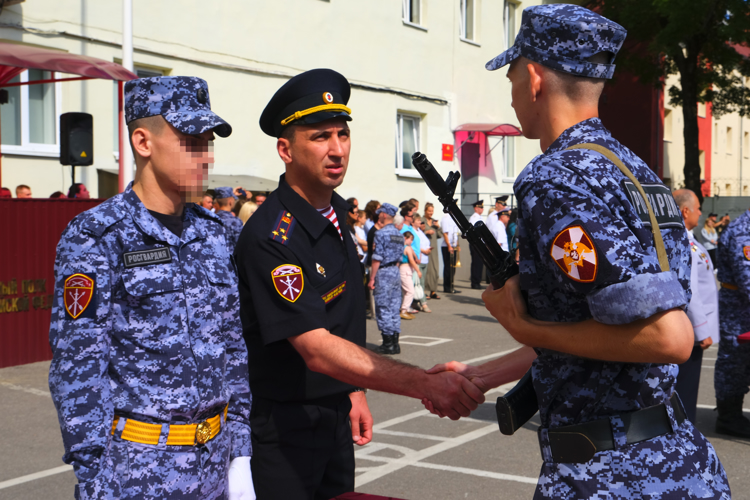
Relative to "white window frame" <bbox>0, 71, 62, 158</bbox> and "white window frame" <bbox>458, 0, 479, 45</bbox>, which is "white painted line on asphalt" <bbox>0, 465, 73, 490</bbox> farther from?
"white window frame" <bbox>458, 0, 479, 45</bbox>

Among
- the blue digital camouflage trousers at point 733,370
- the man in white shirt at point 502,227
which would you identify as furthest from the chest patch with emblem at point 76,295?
the man in white shirt at point 502,227

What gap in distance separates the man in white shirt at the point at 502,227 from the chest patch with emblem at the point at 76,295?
15.4 m

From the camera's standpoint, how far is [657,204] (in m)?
1.86

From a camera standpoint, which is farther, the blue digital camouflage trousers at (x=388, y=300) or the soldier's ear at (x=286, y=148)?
the blue digital camouflage trousers at (x=388, y=300)

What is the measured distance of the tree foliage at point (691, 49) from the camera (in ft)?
71.1

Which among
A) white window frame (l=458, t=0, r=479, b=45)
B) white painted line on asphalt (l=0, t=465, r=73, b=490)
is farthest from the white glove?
white window frame (l=458, t=0, r=479, b=45)

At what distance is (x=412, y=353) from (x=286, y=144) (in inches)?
311

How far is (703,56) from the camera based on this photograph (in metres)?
24.3

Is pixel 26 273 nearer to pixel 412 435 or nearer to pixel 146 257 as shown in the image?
pixel 412 435

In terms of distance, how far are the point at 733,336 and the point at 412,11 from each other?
51.2 feet

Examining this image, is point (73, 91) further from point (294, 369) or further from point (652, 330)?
point (652, 330)

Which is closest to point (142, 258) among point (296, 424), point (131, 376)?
point (131, 376)

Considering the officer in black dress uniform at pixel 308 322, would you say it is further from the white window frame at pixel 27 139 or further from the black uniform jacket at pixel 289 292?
the white window frame at pixel 27 139

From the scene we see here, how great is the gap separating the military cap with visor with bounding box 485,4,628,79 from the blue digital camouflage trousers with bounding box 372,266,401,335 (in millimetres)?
8873
